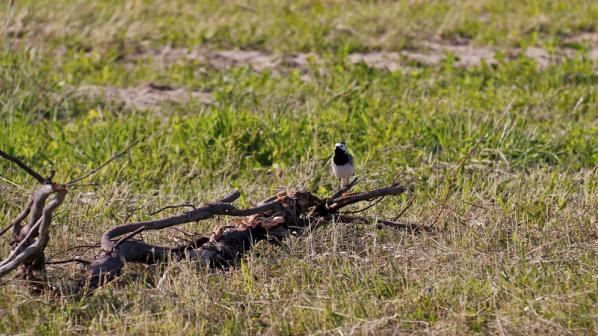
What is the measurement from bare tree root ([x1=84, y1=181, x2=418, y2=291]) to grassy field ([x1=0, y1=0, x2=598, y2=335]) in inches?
3.5

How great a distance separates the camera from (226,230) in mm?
5086

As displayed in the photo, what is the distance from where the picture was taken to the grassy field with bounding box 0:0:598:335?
4.30 meters

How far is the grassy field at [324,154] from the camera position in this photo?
4297 mm

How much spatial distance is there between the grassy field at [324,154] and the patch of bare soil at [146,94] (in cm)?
10

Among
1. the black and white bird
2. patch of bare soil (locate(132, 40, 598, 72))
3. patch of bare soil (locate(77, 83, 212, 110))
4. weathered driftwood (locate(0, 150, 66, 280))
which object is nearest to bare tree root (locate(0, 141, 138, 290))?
weathered driftwood (locate(0, 150, 66, 280))

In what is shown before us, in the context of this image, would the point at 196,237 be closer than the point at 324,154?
Yes

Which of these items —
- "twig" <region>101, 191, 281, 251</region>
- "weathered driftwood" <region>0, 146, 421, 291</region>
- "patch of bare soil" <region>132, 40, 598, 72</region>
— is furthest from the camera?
"patch of bare soil" <region>132, 40, 598, 72</region>

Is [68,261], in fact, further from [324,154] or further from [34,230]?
[324,154]

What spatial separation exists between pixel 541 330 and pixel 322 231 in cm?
148

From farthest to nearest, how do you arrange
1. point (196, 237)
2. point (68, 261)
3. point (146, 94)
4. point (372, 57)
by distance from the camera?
point (372, 57) → point (146, 94) → point (196, 237) → point (68, 261)

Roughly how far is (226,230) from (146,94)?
11.5 ft

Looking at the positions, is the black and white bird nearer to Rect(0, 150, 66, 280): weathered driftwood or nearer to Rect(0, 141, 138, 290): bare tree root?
Rect(0, 141, 138, 290): bare tree root

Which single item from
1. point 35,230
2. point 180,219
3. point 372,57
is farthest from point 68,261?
point 372,57

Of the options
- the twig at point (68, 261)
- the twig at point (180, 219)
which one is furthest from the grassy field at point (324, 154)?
the twig at point (180, 219)
